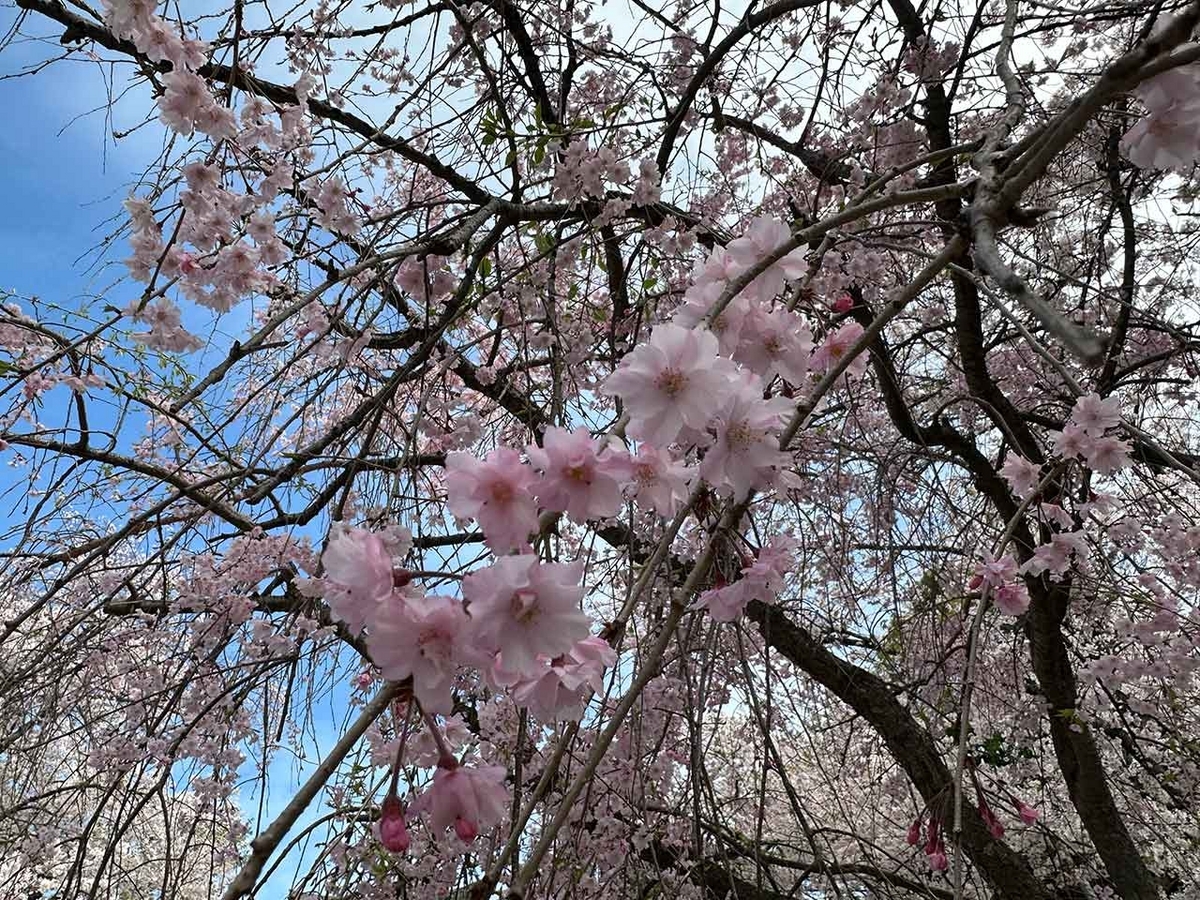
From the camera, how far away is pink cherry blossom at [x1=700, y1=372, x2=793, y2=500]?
35.9 inches

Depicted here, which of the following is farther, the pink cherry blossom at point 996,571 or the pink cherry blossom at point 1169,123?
the pink cherry blossom at point 996,571

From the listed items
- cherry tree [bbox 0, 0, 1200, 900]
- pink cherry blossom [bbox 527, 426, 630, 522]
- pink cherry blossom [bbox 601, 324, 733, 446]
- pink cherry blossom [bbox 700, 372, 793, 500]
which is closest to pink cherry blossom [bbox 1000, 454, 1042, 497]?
cherry tree [bbox 0, 0, 1200, 900]

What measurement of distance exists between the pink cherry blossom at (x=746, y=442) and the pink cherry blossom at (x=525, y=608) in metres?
0.27

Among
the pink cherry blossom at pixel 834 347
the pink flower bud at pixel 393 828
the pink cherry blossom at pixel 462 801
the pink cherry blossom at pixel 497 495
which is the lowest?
the pink flower bud at pixel 393 828

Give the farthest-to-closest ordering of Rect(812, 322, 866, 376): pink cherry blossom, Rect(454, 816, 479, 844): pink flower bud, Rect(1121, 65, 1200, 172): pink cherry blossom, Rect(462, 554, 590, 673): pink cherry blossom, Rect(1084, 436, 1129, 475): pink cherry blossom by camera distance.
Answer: Rect(1084, 436, 1129, 475): pink cherry blossom → Rect(812, 322, 866, 376): pink cherry blossom → Rect(1121, 65, 1200, 172): pink cherry blossom → Rect(454, 816, 479, 844): pink flower bud → Rect(462, 554, 590, 673): pink cherry blossom

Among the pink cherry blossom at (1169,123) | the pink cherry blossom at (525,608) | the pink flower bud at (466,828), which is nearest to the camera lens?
the pink cherry blossom at (525,608)

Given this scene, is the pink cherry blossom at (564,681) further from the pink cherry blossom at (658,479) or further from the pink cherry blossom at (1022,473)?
the pink cherry blossom at (1022,473)

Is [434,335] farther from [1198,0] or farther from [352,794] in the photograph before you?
[352,794]

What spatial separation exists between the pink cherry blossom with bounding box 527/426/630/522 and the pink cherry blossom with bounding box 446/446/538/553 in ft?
0.05

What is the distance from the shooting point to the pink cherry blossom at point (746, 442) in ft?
2.99

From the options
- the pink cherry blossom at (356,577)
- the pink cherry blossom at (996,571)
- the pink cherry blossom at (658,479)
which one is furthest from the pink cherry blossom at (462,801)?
the pink cherry blossom at (996,571)

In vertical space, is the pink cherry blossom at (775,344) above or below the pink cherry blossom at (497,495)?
above

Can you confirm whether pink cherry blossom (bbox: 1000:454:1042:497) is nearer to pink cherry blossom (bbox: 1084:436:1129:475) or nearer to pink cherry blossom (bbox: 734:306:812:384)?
pink cherry blossom (bbox: 1084:436:1129:475)

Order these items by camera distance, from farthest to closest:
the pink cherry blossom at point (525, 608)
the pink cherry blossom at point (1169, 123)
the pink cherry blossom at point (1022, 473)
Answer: the pink cherry blossom at point (1022, 473) < the pink cherry blossom at point (1169, 123) < the pink cherry blossom at point (525, 608)
